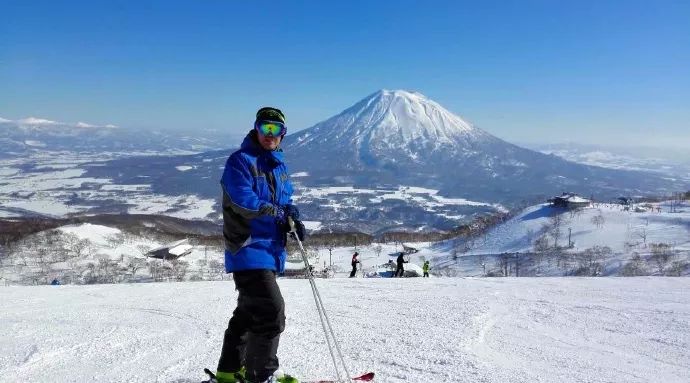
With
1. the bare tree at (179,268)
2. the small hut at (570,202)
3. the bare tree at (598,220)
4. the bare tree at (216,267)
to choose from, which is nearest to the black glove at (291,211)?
the bare tree at (179,268)

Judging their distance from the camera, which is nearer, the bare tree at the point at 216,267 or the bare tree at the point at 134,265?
the bare tree at the point at 134,265

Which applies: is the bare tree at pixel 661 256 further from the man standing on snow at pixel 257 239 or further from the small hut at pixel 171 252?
the small hut at pixel 171 252

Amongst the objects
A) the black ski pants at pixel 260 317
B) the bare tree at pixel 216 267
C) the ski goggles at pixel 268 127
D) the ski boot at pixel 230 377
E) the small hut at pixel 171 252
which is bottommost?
the bare tree at pixel 216 267

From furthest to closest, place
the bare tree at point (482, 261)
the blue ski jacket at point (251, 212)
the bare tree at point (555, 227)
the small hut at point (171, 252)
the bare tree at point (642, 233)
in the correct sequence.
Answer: the bare tree at point (555, 227), the bare tree at point (642, 233), the small hut at point (171, 252), the bare tree at point (482, 261), the blue ski jacket at point (251, 212)

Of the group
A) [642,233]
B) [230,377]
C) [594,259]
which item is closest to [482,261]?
[594,259]

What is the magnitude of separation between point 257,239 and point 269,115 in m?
0.93

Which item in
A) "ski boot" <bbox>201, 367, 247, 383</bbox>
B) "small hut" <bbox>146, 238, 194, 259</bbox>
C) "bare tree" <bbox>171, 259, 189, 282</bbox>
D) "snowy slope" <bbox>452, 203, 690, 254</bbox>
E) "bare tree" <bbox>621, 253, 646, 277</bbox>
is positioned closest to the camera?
"ski boot" <bbox>201, 367, 247, 383</bbox>

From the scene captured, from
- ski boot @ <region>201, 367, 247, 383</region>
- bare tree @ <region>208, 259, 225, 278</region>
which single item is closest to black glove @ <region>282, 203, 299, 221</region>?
ski boot @ <region>201, 367, 247, 383</region>

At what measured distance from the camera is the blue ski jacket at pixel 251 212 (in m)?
3.40

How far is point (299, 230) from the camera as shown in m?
3.57

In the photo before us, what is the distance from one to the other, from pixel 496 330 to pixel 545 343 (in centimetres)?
65

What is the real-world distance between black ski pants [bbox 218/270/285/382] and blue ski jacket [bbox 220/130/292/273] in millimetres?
104

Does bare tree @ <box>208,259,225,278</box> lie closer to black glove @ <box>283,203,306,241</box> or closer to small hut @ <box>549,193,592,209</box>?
black glove @ <box>283,203,306,241</box>

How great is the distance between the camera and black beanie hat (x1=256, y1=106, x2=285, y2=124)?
362 cm
